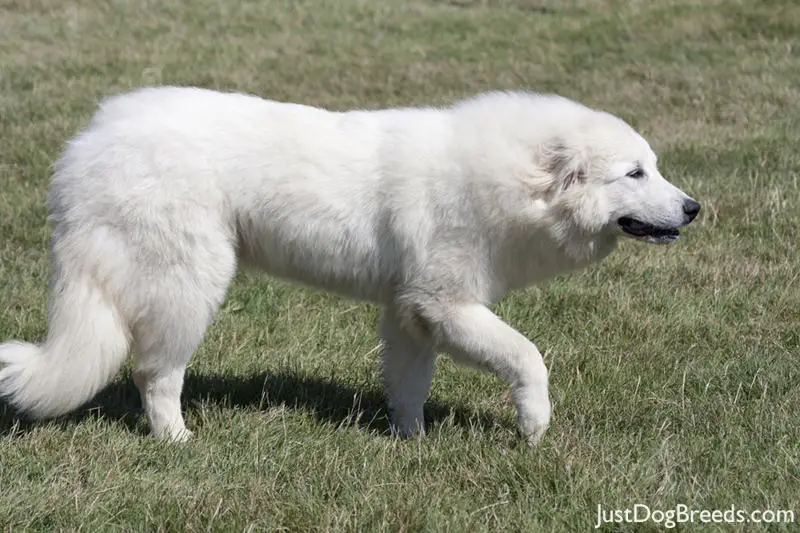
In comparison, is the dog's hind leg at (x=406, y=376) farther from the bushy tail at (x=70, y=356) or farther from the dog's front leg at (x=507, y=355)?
the bushy tail at (x=70, y=356)

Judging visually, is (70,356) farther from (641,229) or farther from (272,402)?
(641,229)

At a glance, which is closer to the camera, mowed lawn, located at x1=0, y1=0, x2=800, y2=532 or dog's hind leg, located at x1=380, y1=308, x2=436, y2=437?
mowed lawn, located at x1=0, y1=0, x2=800, y2=532

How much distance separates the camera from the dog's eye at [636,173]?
4.31 meters

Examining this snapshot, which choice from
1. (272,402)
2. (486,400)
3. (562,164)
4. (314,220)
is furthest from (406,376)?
(562,164)

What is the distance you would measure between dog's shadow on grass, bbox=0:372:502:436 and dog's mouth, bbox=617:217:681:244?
3.35 ft

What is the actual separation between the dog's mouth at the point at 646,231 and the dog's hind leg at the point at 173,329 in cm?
166

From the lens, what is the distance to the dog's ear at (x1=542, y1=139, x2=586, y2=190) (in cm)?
426

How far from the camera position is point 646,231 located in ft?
14.2

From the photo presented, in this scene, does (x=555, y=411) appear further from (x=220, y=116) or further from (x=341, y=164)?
(x=220, y=116)

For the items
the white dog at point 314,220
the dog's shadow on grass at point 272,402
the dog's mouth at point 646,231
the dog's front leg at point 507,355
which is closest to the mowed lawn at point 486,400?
the dog's shadow on grass at point 272,402

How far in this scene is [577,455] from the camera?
3920 mm

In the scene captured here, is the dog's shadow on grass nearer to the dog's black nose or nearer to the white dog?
the white dog

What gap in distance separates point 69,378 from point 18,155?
5.43 meters

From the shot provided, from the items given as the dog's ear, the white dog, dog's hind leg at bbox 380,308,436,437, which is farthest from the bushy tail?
the dog's ear
